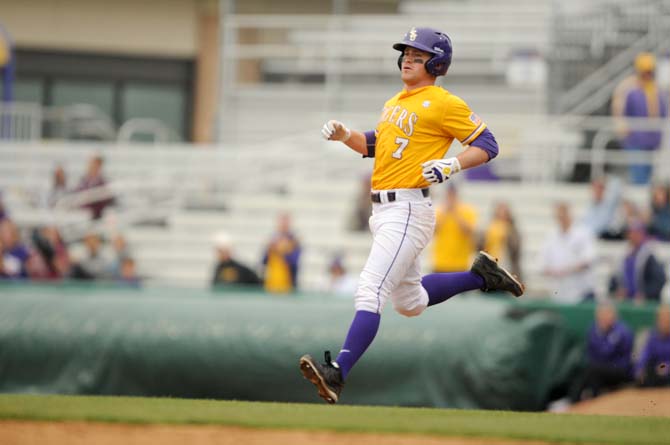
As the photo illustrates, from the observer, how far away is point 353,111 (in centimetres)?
2066

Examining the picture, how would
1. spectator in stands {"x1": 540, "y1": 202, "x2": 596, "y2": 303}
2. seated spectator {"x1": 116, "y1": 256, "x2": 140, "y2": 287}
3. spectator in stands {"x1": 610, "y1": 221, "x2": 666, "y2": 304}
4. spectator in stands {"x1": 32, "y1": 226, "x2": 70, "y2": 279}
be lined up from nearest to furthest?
spectator in stands {"x1": 610, "y1": 221, "x2": 666, "y2": 304}, spectator in stands {"x1": 540, "y1": 202, "x2": 596, "y2": 303}, seated spectator {"x1": 116, "y1": 256, "x2": 140, "y2": 287}, spectator in stands {"x1": 32, "y1": 226, "x2": 70, "y2": 279}

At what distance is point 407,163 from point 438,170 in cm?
47

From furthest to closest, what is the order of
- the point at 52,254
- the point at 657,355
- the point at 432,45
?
the point at 52,254 → the point at 657,355 → the point at 432,45

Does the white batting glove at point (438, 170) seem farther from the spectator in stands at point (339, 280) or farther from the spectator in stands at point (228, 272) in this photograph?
the spectator in stands at point (228, 272)

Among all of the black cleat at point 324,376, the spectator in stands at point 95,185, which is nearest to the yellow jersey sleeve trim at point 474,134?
the black cleat at point 324,376

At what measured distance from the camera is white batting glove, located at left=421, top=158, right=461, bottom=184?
7.46 meters

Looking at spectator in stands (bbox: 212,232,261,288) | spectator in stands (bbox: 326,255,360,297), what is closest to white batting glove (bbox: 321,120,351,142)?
spectator in stands (bbox: 326,255,360,297)

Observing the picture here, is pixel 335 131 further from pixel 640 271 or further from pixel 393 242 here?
pixel 640 271

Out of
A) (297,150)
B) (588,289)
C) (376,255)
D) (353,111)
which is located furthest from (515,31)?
(376,255)

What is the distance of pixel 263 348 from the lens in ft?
44.5

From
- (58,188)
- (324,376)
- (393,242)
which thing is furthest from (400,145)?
(58,188)

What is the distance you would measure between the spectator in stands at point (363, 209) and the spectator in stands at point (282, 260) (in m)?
1.25

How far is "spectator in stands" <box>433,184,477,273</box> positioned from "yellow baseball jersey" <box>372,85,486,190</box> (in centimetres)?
628

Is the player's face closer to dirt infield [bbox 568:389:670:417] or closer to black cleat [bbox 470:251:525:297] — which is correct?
black cleat [bbox 470:251:525:297]
